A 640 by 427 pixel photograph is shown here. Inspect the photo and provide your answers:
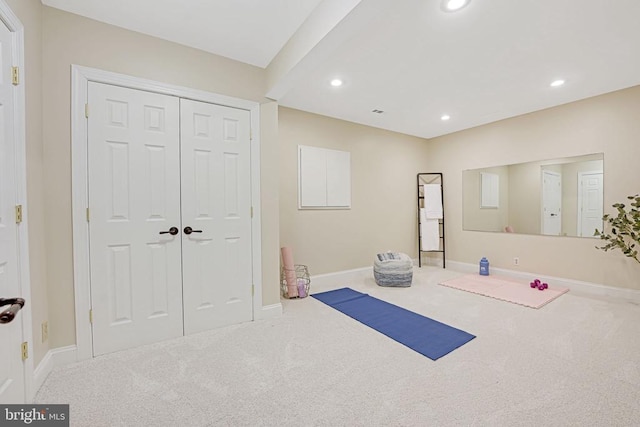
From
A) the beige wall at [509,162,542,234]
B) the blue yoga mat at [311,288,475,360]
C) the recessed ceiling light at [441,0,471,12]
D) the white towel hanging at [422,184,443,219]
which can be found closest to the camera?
the recessed ceiling light at [441,0,471,12]

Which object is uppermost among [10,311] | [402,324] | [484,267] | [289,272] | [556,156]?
[556,156]

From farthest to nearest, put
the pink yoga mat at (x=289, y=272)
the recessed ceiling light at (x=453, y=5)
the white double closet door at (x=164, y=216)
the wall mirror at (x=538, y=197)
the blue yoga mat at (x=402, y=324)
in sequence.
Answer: the wall mirror at (x=538, y=197)
the pink yoga mat at (x=289, y=272)
the blue yoga mat at (x=402, y=324)
the white double closet door at (x=164, y=216)
the recessed ceiling light at (x=453, y=5)

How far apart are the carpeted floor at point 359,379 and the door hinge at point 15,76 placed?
6.02 feet

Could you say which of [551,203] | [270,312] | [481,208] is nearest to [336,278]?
[270,312]

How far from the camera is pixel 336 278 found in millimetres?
4172

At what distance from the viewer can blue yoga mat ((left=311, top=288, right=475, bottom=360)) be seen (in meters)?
2.25

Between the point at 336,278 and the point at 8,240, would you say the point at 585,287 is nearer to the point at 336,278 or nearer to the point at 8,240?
the point at 336,278

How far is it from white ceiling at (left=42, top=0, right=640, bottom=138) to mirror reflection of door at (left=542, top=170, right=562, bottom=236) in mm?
1092

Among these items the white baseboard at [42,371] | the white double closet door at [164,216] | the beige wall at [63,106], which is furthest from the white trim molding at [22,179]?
the white double closet door at [164,216]

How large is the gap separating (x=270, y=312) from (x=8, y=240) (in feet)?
6.73

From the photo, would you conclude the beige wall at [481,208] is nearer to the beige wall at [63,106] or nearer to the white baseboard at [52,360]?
the beige wall at [63,106]

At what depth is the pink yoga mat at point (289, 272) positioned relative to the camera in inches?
137

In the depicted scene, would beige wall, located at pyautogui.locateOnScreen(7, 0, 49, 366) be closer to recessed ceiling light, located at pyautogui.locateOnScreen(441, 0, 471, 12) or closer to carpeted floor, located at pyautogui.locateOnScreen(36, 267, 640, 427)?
carpeted floor, located at pyautogui.locateOnScreen(36, 267, 640, 427)

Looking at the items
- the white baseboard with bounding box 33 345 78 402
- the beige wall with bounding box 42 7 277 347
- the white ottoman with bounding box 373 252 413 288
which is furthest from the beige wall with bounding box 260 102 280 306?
the white ottoman with bounding box 373 252 413 288
